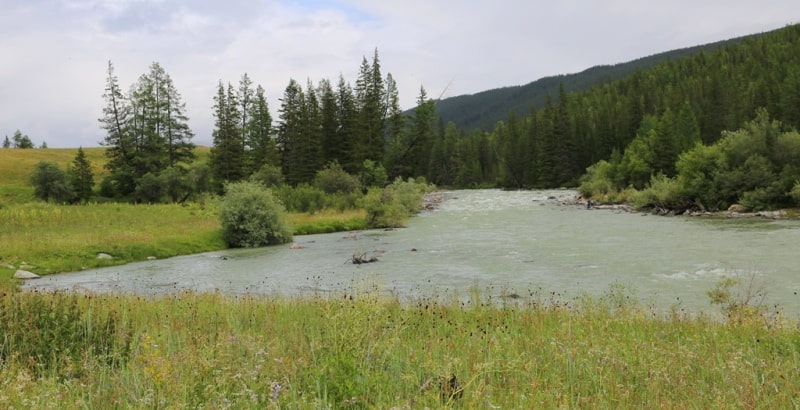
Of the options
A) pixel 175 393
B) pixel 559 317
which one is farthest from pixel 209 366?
pixel 559 317

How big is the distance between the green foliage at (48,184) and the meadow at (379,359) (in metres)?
53.2

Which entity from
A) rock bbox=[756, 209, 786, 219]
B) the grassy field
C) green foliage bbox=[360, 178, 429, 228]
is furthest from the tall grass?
rock bbox=[756, 209, 786, 219]

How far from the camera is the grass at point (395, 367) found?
468 centimetres

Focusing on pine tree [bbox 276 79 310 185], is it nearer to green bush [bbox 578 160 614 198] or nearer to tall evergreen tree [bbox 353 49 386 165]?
tall evergreen tree [bbox 353 49 386 165]

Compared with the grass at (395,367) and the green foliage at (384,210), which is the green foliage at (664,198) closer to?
the green foliage at (384,210)

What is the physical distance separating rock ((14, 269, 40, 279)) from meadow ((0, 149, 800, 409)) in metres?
12.7

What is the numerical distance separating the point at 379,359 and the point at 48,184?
2453 inches

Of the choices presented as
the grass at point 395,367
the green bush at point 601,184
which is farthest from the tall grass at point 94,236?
the green bush at point 601,184

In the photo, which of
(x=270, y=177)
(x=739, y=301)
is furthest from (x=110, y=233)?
(x=270, y=177)

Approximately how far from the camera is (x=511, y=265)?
69.6 ft

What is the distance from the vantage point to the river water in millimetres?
16062

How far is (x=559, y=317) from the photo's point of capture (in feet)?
31.3

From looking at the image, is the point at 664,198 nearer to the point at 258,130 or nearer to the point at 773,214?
the point at 773,214

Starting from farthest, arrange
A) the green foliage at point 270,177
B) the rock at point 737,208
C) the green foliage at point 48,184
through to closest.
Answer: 1. the green foliage at point 270,177
2. the green foliage at point 48,184
3. the rock at point 737,208
